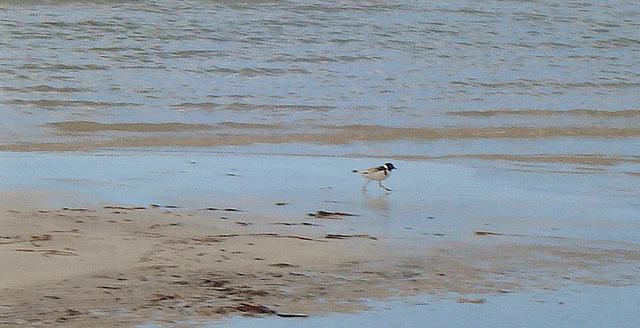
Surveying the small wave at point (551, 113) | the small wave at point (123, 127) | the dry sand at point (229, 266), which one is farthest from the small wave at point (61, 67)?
the dry sand at point (229, 266)

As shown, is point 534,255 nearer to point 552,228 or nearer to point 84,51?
point 552,228

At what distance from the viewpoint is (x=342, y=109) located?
462 inches

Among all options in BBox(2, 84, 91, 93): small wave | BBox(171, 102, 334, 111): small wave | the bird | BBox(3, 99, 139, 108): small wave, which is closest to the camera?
the bird

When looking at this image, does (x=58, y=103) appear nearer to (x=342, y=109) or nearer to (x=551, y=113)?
(x=342, y=109)

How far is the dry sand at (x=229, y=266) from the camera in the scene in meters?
4.05

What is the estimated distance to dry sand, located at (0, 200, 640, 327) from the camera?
13.3 ft

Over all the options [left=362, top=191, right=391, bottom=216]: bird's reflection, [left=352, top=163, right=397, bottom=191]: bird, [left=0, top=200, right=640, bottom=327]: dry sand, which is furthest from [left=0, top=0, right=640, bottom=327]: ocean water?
[left=0, top=200, right=640, bottom=327]: dry sand

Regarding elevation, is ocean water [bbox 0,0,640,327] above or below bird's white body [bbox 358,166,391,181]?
above

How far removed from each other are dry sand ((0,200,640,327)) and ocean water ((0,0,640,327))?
309mm

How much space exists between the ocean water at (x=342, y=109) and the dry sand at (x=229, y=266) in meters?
0.31

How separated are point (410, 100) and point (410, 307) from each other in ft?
27.4

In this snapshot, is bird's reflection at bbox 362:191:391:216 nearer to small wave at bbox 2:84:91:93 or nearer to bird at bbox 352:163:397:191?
bird at bbox 352:163:397:191

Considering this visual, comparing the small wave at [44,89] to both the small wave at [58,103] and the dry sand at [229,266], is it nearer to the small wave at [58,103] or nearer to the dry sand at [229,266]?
the small wave at [58,103]

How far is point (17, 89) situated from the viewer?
12.2 metres
